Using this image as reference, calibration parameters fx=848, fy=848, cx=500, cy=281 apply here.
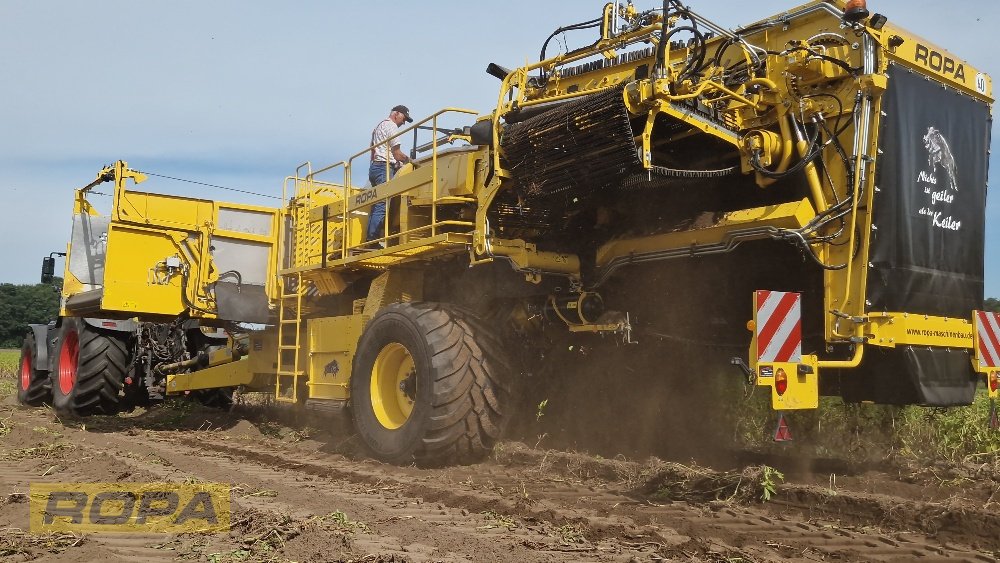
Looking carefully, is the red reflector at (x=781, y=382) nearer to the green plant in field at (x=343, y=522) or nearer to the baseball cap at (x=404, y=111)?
the green plant in field at (x=343, y=522)

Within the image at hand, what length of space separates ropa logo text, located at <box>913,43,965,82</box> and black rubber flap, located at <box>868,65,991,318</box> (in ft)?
0.37

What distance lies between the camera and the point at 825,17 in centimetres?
522

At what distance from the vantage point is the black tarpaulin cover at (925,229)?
5.07 m

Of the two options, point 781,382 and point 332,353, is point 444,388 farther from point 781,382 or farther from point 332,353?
point 781,382

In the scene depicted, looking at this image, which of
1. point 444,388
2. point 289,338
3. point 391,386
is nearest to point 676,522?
point 444,388

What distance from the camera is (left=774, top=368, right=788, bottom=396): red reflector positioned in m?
4.72

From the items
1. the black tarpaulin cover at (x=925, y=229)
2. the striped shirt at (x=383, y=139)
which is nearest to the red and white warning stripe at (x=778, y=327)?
the black tarpaulin cover at (x=925, y=229)

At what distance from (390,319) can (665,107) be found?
294cm

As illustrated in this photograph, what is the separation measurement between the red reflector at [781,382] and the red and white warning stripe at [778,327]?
73 millimetres

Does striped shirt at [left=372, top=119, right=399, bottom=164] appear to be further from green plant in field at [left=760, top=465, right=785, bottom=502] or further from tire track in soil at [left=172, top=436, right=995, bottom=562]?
green plant in field at [left=760, top=465, right=785, bottom=502]

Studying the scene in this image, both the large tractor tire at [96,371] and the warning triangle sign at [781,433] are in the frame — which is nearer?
the warning triangle sign at [781,433]

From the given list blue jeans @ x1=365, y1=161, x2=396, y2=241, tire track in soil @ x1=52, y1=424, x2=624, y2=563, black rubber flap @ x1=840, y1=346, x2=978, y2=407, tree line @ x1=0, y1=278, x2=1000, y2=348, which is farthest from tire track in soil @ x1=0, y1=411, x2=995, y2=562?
tree line @ x1=0, y1=278, x2=1000, y2=348

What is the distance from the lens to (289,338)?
8.96 m

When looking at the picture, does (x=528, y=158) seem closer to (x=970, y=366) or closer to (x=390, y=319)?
(x=390, y=319)
